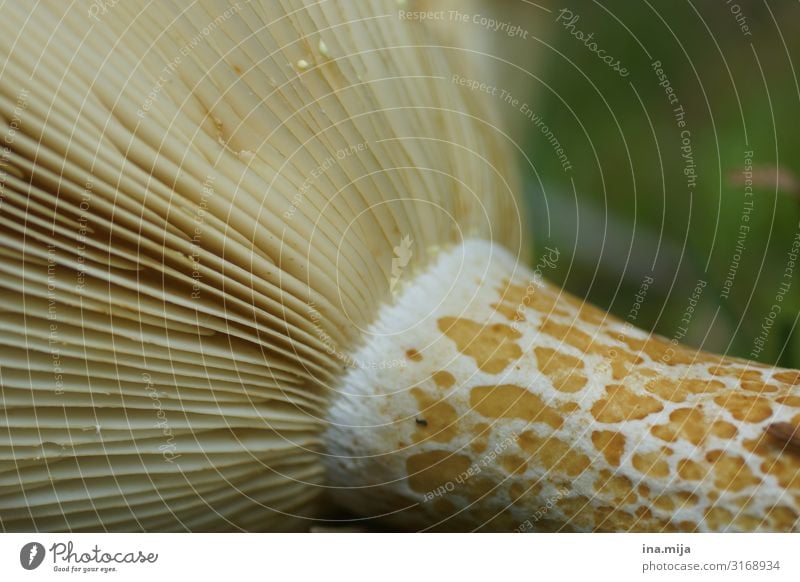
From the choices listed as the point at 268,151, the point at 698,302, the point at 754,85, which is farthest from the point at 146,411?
the point at 754,85

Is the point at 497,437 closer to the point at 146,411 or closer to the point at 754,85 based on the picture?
the point at 146,411
